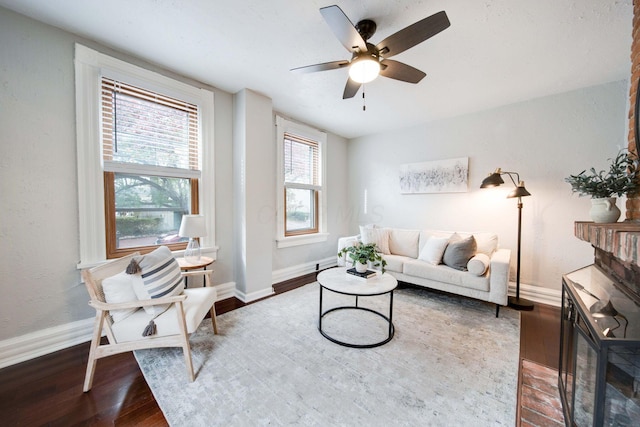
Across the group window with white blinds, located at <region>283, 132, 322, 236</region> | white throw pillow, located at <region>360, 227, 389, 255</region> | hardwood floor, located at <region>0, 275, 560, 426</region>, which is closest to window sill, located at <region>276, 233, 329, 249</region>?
window with white blinds, located at <region>283, 132, 322, 236</region>

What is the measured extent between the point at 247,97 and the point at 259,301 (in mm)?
2552

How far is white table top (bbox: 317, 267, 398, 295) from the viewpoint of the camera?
2.16 m

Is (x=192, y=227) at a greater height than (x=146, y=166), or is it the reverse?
(x=146, y=166)

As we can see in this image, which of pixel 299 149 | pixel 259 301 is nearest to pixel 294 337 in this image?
pixel 259 301

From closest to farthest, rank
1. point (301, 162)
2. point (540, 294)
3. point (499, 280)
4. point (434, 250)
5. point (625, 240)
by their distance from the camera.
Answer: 1. point (625, 240)
2. point (499, 280)
3. point (540, 294)
4. point (434, 250)
5. point (301, 162)

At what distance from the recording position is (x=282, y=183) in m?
3.82

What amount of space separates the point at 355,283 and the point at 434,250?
151cm

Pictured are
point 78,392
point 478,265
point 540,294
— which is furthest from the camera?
point 540,294

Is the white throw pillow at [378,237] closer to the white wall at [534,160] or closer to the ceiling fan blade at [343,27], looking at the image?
the white wall at [534,160]

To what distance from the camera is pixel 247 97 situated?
9.93 feet

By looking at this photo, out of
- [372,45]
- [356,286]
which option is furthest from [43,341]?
[372,45]

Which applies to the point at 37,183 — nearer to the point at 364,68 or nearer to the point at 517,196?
the point at 364,68

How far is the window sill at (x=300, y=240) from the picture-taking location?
3.83 metres

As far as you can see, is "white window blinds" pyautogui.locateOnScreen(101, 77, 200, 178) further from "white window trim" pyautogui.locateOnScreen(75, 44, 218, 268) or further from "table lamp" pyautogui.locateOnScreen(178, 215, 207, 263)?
"table lamp" pyautogui.locateOnScreen(178, 215, 207, 263)
